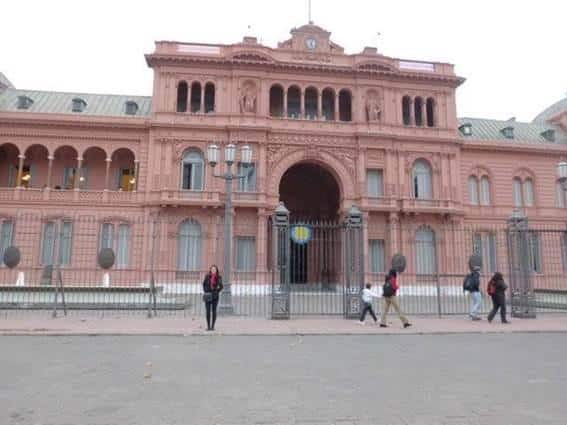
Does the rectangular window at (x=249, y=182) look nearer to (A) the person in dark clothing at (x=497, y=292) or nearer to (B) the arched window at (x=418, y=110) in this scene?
(B) the arched window at (x=418, y=110)

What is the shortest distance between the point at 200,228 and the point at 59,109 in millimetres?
14227

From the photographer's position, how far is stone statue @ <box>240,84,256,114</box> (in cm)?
2886

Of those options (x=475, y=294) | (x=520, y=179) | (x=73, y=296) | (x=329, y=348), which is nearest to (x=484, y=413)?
(x=329, y=348)

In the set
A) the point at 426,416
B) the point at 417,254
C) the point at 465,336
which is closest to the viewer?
the point at 426,416

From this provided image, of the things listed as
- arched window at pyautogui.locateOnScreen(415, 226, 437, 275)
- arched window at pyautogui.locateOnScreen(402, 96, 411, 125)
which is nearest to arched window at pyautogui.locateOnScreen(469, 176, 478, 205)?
arched window at pyautogui.locateOnScreen(415, 226, 437, 275)

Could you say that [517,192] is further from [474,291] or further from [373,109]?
[474,291]

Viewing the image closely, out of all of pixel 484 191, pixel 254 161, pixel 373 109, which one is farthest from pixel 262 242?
pixel 484 191

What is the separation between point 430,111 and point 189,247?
66.1 ft

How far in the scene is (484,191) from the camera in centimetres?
3194

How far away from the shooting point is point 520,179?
32.5 m

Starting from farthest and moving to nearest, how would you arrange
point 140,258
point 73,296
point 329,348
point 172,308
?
point 140,258 < point 73,296 < point 172,308 < point 329,348

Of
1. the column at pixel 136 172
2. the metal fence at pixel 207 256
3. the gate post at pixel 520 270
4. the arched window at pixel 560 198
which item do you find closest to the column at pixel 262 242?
the metal fence at pixel 207 256

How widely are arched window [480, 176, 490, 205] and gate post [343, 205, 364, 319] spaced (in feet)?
67.6

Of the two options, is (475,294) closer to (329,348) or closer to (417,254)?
(329,348)
